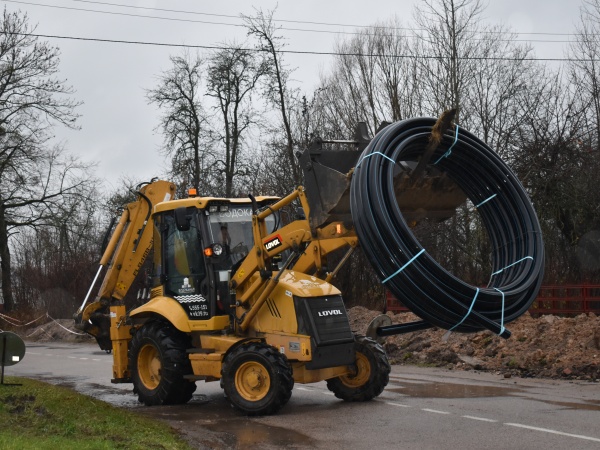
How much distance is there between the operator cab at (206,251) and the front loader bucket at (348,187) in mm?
1960

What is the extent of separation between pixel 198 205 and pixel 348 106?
23335 millimetres

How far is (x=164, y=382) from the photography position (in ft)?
41.0

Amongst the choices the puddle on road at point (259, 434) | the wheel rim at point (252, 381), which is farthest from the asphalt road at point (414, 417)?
the wheel rim at point (252, 381)

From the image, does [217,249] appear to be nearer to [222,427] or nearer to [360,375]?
[360,375]

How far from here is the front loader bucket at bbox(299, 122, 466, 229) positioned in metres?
10.2

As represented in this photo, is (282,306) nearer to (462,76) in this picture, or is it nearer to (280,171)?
(462,76)

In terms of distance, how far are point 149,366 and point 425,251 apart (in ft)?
18.5

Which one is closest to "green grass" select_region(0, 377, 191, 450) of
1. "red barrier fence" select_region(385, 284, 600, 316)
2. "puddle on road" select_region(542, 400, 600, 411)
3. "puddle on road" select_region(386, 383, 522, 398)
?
"puddle on road" select_region(386, 383, 522, 398)

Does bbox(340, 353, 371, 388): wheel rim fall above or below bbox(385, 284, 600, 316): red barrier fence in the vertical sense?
below

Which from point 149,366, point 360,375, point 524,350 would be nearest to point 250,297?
point 360,375

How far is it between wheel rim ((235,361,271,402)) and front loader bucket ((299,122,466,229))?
7.00 feet

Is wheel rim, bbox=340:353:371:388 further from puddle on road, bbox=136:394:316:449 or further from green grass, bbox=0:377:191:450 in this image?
green grass, bbox=0:377:191:450

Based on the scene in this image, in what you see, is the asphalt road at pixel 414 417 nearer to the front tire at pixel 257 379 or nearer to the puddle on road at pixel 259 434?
the puddle on road at pixel 259 434

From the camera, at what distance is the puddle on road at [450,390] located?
520 inches
